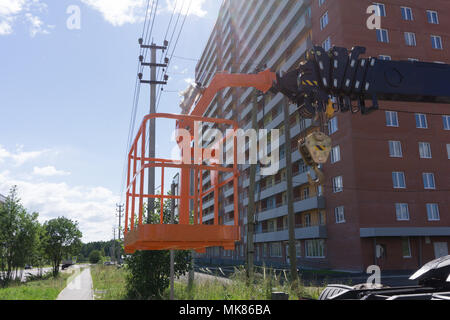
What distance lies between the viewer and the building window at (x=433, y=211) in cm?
3089

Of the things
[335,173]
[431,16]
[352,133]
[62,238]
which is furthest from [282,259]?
[431,16]

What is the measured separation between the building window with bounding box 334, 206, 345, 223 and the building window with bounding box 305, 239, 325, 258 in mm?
3388

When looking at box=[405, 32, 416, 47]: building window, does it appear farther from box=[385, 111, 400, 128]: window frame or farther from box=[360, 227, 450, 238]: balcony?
box=[360, 227, 450, 238]: balcony

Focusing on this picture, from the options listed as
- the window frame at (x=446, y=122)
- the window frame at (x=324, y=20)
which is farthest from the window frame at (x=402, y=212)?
the window frame at (x=324, y=20)

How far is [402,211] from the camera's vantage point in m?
30.6

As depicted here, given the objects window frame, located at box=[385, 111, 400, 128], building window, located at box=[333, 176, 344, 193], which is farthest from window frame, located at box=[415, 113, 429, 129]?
building window, located at box=[333, 176, 344, 193]

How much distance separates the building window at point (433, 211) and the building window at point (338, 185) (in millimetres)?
7574

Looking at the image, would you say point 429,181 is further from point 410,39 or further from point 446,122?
point 410,39

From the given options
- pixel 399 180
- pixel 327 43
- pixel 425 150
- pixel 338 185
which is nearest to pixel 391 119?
pixel 425 150

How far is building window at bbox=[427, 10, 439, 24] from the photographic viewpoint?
1412 inches

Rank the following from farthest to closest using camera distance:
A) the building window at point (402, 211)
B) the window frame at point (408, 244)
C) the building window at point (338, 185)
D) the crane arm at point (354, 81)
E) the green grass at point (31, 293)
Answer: the building window at point (338, 185) → the building window at point (402, 211) → the window frame at point (408, 244) → the green grass at point (31, 293) → the crane arm at point (354, 81)

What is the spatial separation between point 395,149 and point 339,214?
7.67 m

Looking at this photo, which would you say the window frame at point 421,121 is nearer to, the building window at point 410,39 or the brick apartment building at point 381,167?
the brick apartment building at point 381,167
